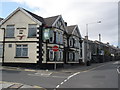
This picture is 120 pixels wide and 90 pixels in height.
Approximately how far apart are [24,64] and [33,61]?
141 centimetres

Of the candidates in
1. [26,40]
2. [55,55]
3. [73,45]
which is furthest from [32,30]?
[73,45]

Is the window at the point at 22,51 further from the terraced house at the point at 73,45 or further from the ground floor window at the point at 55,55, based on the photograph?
the terraced house at the point at 73,45

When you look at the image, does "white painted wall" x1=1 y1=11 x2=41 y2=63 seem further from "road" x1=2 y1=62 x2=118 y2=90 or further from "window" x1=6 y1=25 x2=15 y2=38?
"road" x1=2 y1=62 x2=118 y2=90

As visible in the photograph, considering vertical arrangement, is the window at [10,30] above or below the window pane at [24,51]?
above

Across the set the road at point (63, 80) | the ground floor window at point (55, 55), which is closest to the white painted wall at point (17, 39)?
the ground floor window at point (55, 55)

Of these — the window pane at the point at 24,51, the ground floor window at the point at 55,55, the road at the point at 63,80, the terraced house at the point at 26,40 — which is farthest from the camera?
the ground floor window at the point at 55,55

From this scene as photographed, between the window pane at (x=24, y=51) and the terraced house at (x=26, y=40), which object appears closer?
the terraced house at (x=26, y=40)

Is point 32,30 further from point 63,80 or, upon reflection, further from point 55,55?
point 63,80

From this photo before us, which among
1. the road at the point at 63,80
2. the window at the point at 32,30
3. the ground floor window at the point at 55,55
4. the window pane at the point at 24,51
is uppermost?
the window at the point at 32,30

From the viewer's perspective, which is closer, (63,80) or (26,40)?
(63,80)

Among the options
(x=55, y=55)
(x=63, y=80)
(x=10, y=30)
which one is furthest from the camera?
(x=55, y=55)

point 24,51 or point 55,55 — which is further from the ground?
point 24,51

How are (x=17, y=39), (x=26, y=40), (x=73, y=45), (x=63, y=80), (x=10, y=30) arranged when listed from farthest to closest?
(x=73, y=45) < (x=10, y=30) < (x=17, y=39) < (x=26, y=40) < (x=63, y=80)


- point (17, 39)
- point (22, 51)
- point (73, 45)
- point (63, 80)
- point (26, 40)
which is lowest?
point (63, 80)
